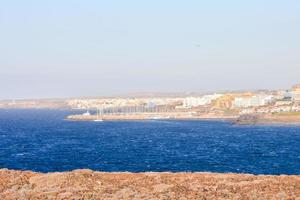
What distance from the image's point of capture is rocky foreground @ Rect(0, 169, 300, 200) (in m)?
16.5

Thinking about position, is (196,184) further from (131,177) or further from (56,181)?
(56,181)

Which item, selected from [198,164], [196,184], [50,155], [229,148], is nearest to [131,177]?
[196,184]

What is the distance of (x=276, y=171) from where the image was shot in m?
42.0

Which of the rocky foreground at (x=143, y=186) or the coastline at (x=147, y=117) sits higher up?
the rocky foreground at (x=143, y=186)

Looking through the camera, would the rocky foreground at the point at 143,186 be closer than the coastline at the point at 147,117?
Yes

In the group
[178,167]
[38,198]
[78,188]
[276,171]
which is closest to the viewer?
[38,198]

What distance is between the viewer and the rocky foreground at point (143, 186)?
16.5m

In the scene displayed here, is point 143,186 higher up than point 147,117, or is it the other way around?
point 143,186

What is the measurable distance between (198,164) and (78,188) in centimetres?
3069

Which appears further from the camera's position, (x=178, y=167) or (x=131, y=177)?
(x=178, y=167)

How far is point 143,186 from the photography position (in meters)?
18.0

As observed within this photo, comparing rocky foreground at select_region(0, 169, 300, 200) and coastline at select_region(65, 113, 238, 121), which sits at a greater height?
rocky foreground at select_region(0, 169, 300, 200)

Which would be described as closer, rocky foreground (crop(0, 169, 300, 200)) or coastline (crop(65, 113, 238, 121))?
rocky foreground (crop(0, 169, 300, 200))

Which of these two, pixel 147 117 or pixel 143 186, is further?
pixel 147 117
